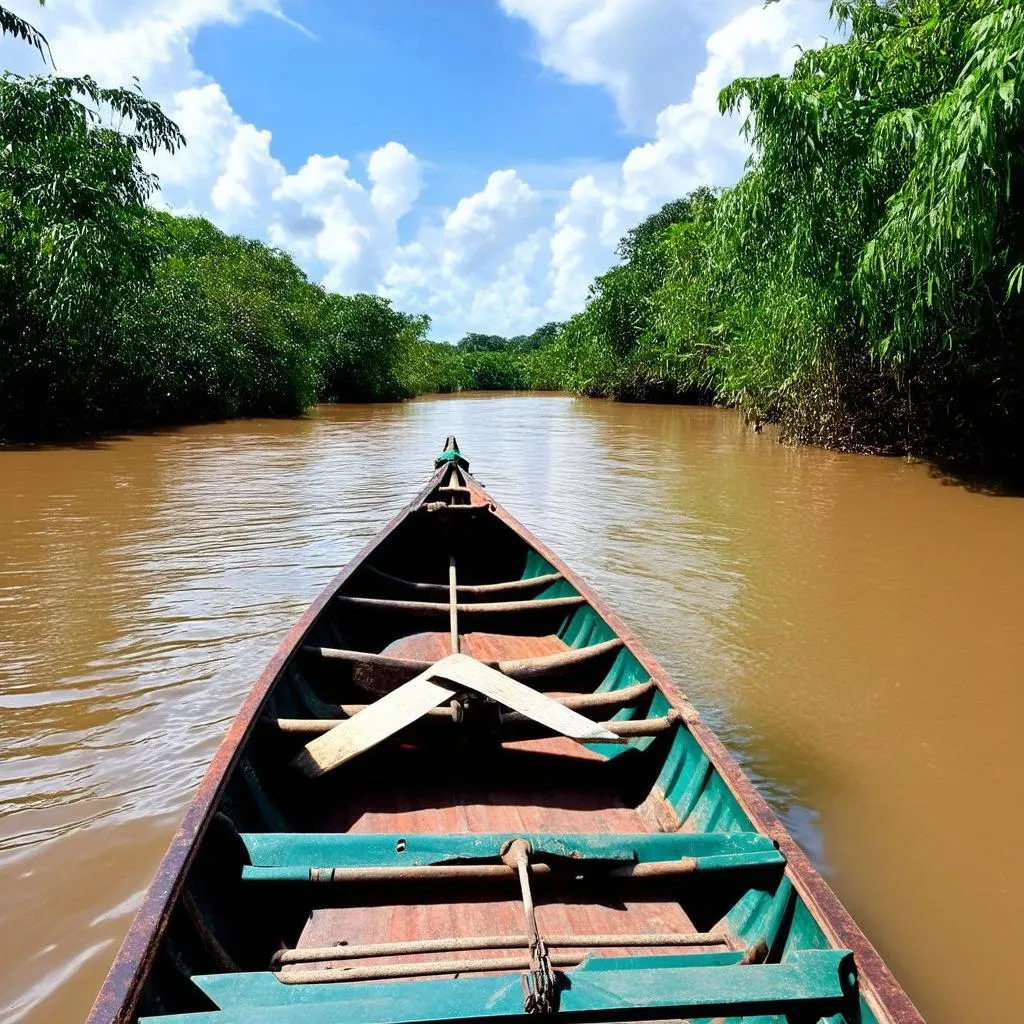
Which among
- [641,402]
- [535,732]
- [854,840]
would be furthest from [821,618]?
[641,402]

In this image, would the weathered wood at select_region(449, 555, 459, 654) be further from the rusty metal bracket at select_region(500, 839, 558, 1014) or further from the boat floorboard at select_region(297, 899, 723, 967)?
the rusty metal bracket at select_region(500, 839, 558, 1014)

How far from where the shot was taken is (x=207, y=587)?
19.1ft

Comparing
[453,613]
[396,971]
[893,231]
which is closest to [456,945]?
[396,971]

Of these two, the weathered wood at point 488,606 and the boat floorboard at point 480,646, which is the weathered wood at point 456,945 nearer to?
the boat floorboard at point 480,646

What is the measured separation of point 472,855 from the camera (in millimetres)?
2154

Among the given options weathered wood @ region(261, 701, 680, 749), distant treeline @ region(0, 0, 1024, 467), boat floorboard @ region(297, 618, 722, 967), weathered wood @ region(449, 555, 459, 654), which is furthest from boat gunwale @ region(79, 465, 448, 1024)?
distant treeline @ region(0, 0, 1024, 467)

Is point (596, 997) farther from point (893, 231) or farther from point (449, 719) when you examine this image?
point (893, 231)

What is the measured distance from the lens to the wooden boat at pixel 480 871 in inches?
62.2

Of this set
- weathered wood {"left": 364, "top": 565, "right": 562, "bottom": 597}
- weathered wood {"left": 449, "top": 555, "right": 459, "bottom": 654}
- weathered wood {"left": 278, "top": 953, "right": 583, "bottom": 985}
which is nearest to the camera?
weathered wood {"left": 278, "top": 953, "right": 583, "bottom": 985}

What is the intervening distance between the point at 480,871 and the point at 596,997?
617 millimetres

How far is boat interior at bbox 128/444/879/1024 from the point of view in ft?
5.22

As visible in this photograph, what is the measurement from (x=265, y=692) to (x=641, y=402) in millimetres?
31278

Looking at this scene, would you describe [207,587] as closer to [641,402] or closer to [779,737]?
[779,737]

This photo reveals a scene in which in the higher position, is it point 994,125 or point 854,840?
point 994,125
